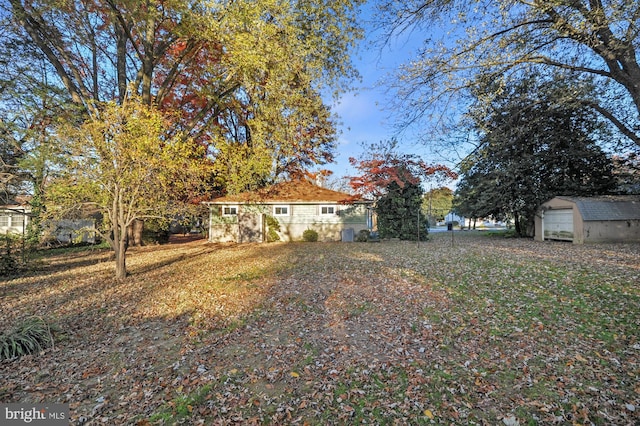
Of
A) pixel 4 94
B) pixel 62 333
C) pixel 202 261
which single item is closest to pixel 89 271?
pixel 202 261

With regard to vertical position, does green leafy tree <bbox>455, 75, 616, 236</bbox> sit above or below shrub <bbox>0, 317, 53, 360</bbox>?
above

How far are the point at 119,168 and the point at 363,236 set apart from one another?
535 inches

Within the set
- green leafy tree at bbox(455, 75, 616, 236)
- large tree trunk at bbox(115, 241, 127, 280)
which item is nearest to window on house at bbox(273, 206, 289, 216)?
large tree trunk at bbox(115, 241, 127, 280)

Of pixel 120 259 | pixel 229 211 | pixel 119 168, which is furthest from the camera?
pixel 229 211

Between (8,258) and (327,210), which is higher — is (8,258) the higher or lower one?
the lower one

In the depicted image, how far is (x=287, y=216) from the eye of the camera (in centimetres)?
1933

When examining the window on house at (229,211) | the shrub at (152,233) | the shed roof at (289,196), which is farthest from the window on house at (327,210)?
the shrub at (152,233)

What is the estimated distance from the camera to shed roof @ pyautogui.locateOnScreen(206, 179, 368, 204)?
17914mm

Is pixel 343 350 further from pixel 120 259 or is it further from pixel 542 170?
pixel 542 170

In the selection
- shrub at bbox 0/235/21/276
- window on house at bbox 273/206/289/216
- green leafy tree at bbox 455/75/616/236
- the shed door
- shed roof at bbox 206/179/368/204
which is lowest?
shrub at bbox 0/235/21/276

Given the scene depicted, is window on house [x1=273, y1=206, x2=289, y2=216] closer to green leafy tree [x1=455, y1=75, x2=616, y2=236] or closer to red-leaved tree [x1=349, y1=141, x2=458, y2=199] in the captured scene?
red-leaved tree [x1=349, y1=141, x2=458, y2=199]

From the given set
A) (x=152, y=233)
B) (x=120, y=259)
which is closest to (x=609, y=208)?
(x=120, y=259)

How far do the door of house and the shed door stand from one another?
1759cm

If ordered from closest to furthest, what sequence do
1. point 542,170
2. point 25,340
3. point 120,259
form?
1. point 25,340
2. point 120,259
3. point 542,170
